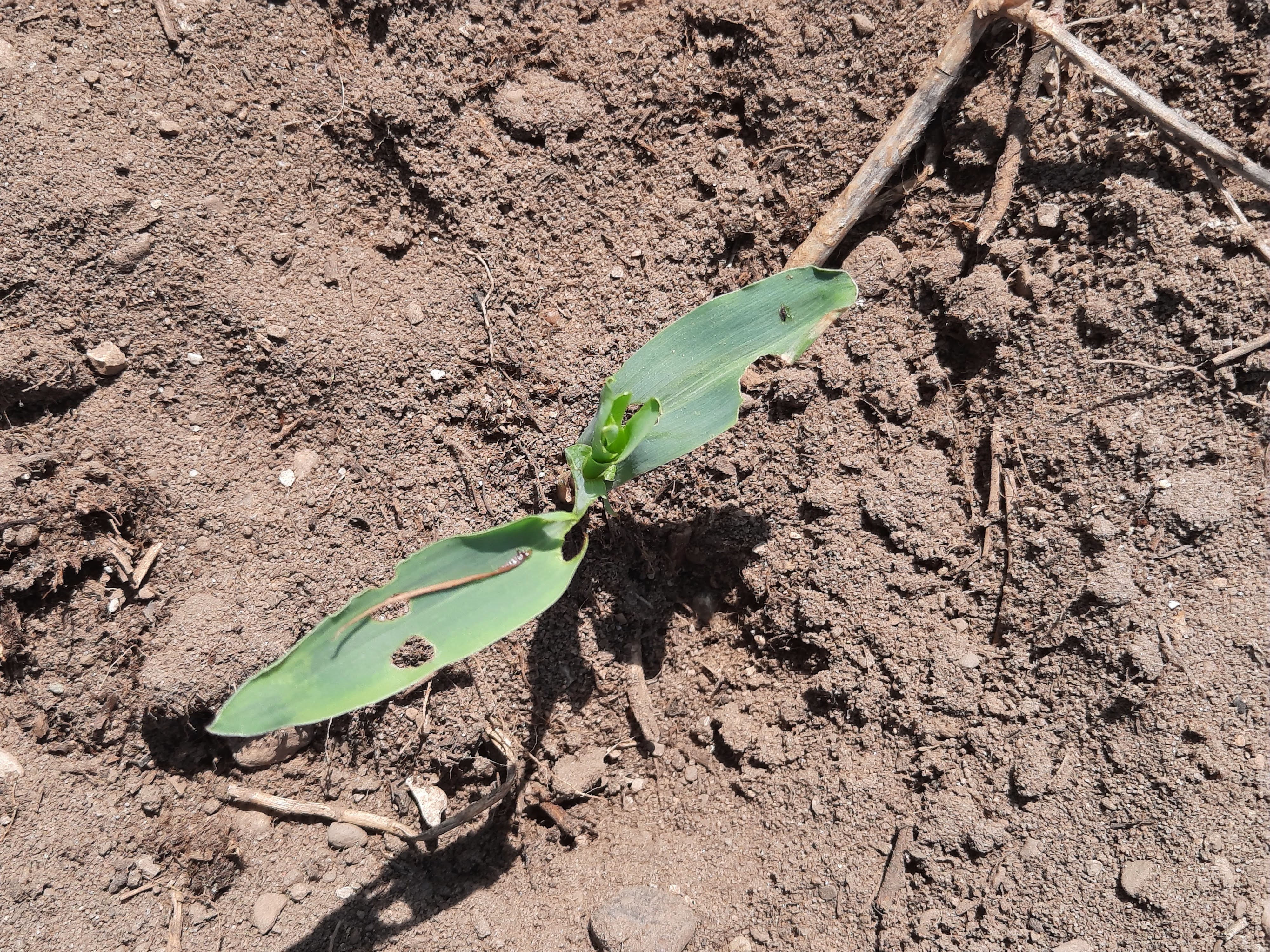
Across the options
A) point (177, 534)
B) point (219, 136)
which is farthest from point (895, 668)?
point (219, 136)

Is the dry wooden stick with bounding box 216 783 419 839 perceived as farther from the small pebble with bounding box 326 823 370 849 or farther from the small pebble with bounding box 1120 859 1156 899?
the small pebble with bounding box 1120 859 1156 899

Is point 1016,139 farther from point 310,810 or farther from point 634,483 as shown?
point 310,810

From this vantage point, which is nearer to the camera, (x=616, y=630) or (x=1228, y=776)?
(x=1228, y=776)

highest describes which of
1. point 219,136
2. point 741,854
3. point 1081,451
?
point 219,136

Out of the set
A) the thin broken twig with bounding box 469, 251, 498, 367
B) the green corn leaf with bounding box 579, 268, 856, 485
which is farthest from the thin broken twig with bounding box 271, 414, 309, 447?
the green corn leaf with bounding box 579, 268, 856, 485

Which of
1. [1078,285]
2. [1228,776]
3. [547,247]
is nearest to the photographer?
[1228,776]

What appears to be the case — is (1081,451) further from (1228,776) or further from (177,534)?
(177,534)
